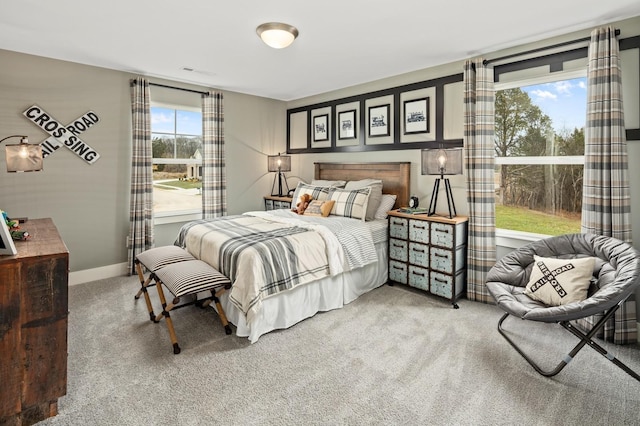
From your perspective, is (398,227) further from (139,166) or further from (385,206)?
(139,166)

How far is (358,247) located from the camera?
11.5 feet

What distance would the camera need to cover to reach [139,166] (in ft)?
13.8

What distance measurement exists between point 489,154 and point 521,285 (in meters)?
1.29

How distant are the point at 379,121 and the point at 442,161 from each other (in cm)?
128

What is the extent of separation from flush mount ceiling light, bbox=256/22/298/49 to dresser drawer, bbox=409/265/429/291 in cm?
254

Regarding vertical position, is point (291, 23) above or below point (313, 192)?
above

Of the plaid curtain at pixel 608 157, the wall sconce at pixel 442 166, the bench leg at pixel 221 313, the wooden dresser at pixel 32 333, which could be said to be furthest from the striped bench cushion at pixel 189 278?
the plaid curtain at pixel 608 157

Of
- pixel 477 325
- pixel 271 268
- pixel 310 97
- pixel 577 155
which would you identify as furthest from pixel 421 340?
pixel 310 97

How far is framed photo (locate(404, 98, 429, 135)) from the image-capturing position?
4.03 m

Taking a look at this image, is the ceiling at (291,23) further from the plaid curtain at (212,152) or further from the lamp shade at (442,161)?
the lamp shade at (442,161)

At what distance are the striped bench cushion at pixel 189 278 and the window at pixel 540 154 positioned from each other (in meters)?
2.91

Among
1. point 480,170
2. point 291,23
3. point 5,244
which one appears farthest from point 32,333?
point 480,170

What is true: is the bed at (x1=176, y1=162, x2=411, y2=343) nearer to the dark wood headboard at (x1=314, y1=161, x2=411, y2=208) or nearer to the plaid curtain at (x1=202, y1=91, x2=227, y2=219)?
the dark wood headboard at (x1=314, y1=161, x2=411, y2=208)

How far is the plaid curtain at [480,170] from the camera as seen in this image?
337cm
